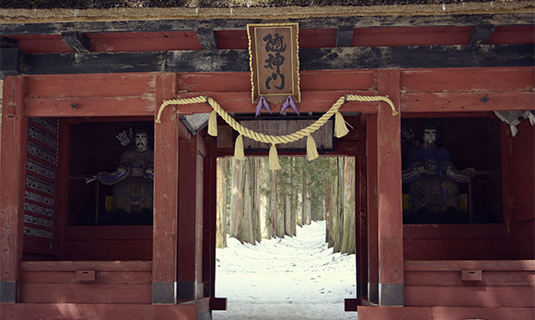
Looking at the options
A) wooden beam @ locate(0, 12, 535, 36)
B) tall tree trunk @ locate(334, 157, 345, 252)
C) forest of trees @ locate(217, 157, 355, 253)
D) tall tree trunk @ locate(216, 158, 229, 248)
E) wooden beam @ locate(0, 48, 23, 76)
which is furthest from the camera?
tall tree trunk @ locate(334, 157, 345, 252)

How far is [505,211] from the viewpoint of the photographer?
24.6ft

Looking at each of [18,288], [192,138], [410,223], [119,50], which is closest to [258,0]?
[119,50]

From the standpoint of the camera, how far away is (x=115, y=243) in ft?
26.7

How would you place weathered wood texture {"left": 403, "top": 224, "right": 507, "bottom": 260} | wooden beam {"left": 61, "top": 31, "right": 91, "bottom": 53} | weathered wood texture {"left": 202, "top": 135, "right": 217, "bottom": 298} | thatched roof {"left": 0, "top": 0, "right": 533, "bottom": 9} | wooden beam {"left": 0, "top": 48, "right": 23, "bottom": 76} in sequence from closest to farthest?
thatched roof {"left": 0, "top": 0, "right": 533, "bottom": 9}, wooden beam {"left": 61, "top": 31, "right": 91, "bottom": 53}, wooden beam {"left": 0, "top": 48, "right": 23, "bottom": 76}, weathered wood texture {"left": 403, "top": 224, "right": 507, "bottom": 260}, weathered wood texture {"left": 202, "top": 135, "right": 217, "bottom": 298}

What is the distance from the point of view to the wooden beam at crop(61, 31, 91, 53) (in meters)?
5.61

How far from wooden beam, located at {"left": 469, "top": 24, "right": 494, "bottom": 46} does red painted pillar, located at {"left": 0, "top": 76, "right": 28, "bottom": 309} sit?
5.03 meters

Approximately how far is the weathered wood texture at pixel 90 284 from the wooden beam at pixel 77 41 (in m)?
2.36

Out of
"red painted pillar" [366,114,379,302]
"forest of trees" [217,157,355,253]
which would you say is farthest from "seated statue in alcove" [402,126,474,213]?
"forest of trees" [217,157,355,253]

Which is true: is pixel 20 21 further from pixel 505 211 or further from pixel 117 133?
pixel 505 211

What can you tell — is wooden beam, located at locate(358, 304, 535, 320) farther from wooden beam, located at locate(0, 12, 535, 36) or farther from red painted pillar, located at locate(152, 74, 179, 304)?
wooden beam, located at locate(0, 12, 535, 36)

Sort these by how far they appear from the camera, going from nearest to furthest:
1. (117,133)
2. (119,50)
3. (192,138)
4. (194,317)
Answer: (194,317), (119,50), (192,138), (117,133)

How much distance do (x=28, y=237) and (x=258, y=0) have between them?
14.3 feet

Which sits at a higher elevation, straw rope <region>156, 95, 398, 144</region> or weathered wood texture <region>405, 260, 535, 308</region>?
straw rope <region>156, 95, 398, 144</region>

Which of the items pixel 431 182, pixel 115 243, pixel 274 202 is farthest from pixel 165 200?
pixel 274 202
